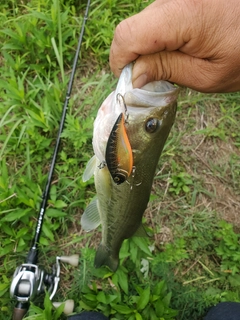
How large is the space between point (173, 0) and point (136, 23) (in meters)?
0.22

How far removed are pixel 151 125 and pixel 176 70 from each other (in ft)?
1.16

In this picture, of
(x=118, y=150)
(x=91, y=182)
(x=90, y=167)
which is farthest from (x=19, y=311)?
(x=118, y=150)

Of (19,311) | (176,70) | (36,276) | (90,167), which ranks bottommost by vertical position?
(19,311)

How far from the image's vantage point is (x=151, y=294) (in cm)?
283

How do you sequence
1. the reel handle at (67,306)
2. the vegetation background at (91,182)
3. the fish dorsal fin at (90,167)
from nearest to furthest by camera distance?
the fish dorsal fin at (90,167)
the reel handle at (67,306)
the vegetation background at (91,182)

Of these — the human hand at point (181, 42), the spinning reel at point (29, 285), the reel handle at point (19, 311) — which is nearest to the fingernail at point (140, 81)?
the human hand at point (181, 42)

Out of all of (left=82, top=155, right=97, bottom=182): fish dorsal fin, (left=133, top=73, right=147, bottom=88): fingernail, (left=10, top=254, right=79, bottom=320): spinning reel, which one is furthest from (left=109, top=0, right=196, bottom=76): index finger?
(left=10, top=254, right=79, bottom=320): spinning reel

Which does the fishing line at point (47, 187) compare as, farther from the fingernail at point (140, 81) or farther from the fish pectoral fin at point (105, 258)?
the fingernail at point (140, 81)

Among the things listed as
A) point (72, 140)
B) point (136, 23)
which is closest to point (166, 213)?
point (72, 140)

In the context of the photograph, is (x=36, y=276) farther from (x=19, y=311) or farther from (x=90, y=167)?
(x=90, y=167)

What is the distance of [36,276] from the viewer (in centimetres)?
260

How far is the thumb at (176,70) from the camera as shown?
163cm

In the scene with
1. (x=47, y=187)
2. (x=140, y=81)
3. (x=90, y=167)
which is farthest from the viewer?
(x=47, y=187)

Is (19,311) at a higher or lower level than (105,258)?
lower
